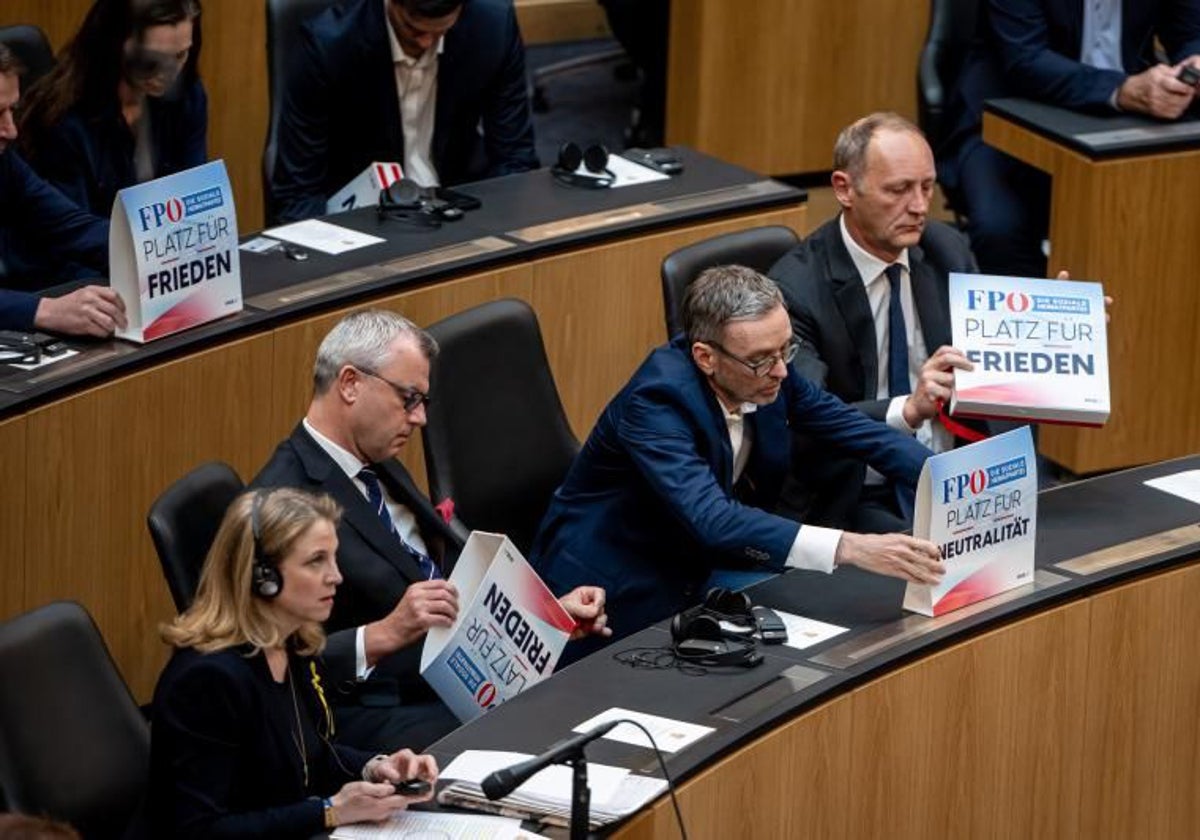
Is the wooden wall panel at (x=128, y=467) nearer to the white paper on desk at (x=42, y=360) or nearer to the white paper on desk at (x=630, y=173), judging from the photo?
the white paper on desk at (x=42, y=360)

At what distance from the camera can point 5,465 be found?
4336 mm

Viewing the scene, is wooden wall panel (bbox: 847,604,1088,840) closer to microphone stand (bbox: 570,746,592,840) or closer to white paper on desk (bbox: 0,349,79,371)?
microphone stand (bbox: 570,746,592,840)

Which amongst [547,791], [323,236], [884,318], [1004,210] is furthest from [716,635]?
[1004,210]

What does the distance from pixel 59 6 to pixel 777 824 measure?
12.6 ft

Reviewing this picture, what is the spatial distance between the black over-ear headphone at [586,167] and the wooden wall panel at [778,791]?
2413mm

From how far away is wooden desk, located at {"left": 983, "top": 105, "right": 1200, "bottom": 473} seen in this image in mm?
5891

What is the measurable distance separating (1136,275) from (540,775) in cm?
312

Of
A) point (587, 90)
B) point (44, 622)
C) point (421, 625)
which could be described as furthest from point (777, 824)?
point (587, 90)

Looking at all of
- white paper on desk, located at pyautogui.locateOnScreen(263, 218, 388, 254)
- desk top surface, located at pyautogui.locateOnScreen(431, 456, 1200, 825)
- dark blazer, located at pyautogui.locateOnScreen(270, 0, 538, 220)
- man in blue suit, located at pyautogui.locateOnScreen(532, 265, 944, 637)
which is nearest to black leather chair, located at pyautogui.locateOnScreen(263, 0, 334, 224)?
dark blazer, located at pyautogui.locateOnScreen(270, 0, 538, 220)

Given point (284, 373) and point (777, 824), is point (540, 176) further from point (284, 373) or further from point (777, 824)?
point (777, 824)

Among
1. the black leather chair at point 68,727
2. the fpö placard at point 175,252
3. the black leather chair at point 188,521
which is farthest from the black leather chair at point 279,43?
the black leather chair at point 68,727

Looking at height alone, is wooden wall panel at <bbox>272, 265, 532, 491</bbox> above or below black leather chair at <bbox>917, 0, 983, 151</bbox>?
below

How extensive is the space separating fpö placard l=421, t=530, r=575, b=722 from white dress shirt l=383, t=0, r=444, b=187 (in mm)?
2339

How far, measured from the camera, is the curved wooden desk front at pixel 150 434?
14.6 ft
